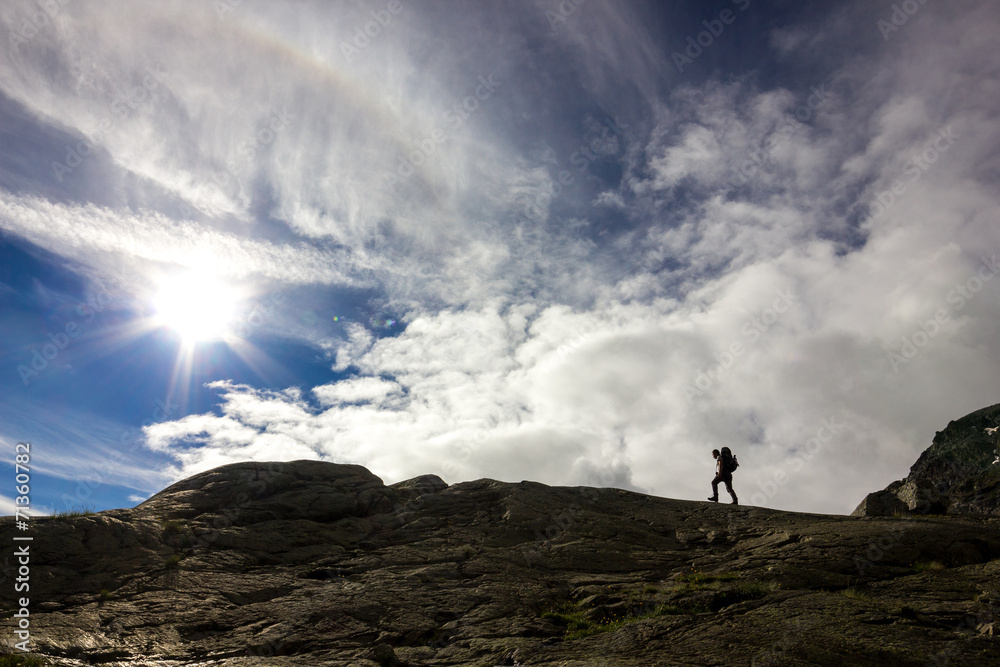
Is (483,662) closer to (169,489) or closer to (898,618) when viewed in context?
(898,618)

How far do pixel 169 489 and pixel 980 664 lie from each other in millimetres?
29256

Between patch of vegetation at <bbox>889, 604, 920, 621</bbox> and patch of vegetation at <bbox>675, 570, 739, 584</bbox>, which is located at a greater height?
patch of vegetation at <bbox>675, 570, 739, 584</bbox>

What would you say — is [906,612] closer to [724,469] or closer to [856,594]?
[856,594]

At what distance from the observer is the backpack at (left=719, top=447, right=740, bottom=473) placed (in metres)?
28.3

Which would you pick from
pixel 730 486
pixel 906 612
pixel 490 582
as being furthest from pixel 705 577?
Result: pixel 730 486

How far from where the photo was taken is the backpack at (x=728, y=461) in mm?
28328

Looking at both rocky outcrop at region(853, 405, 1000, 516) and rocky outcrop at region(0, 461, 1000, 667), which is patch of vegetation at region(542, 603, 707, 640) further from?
rocky outcrop at region(853, 405, 1000, 516)

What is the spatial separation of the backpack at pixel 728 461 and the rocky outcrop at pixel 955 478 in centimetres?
597

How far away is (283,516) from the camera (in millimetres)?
24141

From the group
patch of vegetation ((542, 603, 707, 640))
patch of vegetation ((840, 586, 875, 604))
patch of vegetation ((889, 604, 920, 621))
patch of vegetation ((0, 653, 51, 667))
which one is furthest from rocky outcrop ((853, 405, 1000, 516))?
patch of vegetation ((0, 653, 51, 667))

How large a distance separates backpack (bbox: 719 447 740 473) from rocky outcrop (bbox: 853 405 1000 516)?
5.97 meters

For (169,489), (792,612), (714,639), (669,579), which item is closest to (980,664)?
(792,612)

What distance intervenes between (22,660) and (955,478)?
3878 centimetres

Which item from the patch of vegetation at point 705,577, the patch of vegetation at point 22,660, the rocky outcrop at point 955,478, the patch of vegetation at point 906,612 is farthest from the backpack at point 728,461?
the patch of vegetation at point 22,660
